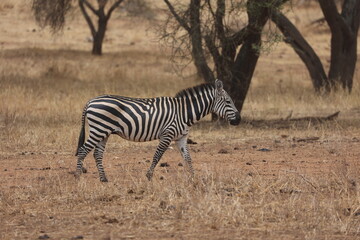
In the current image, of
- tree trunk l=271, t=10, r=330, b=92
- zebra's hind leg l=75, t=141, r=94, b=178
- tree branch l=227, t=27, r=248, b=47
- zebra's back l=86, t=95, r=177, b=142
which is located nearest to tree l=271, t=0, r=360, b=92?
tree trunk l=271, t=10, r=330, b=92

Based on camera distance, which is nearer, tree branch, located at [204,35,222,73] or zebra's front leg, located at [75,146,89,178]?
zebra's front leg, located at [75,146,89,178]

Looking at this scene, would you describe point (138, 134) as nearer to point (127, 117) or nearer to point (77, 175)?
point (127, 117)

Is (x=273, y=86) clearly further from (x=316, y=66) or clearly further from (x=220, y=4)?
(x=220, y=4)

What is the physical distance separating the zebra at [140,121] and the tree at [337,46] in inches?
384

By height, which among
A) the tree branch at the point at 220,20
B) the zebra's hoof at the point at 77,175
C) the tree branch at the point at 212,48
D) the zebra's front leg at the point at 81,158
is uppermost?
the tree branch at the point at 220,20

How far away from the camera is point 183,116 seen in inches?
364

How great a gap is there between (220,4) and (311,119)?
117 inches

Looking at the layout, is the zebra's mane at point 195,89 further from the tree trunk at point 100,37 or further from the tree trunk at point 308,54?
the tree trunk at point 100,37

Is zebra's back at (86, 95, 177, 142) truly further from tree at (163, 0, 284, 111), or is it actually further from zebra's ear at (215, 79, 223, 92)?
tree at (163, 0, 284, 111)

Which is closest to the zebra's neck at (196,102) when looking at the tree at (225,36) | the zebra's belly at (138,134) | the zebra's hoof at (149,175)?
the zebra's belly at (138,134)

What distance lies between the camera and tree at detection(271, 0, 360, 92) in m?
18.8

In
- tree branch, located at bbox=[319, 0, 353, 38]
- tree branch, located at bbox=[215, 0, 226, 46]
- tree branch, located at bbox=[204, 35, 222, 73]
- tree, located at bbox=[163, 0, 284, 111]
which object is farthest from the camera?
tree branch, located at bbox=[319, 0, 353, 38]

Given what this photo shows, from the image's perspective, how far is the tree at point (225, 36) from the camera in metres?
14.4

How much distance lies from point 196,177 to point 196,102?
1542 mm
